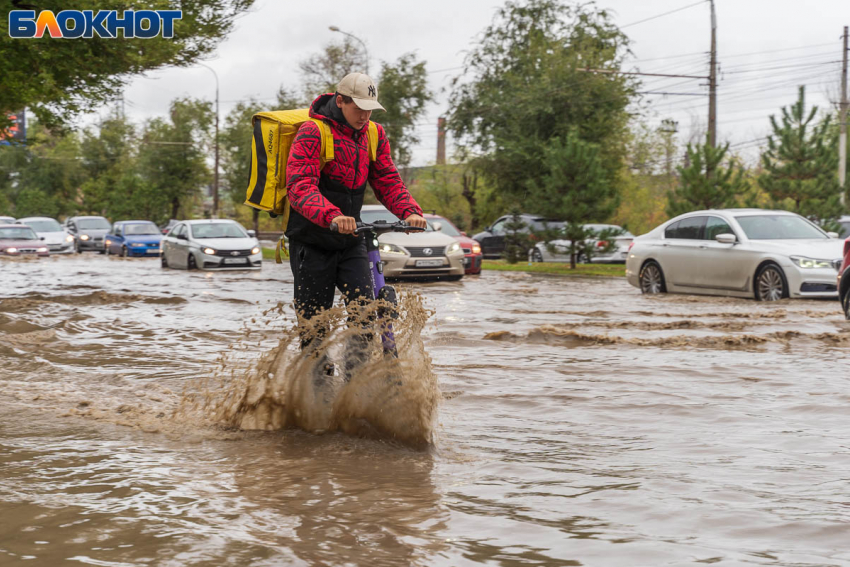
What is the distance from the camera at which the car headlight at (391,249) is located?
70.3 feet

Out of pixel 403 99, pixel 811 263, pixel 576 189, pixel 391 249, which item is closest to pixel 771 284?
pixel 811 263

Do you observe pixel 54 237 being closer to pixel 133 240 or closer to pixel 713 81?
pixel 133 240

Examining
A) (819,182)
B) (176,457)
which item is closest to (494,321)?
(176,457)

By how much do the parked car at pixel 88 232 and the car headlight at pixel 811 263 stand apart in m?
34.9

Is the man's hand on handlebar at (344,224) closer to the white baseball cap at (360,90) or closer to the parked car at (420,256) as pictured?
the white baseball cap at (360,90)

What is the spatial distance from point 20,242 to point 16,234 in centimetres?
79

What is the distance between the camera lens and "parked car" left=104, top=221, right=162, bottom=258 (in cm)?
4022

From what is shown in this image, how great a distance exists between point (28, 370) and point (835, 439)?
571 cm

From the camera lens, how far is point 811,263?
15680mm

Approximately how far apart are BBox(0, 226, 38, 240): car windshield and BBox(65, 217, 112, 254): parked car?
21.5 ft

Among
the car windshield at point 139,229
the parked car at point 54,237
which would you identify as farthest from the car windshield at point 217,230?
the parked car at point 54,237

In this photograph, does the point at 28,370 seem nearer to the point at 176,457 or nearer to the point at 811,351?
the point at 176,457

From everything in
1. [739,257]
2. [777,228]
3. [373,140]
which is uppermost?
[373,140]

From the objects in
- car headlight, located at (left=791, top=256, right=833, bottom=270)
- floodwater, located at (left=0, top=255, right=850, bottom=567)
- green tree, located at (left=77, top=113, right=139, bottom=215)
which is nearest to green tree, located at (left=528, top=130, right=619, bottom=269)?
car headlight, located at (left=791, top=256, right=833, bottom=270)
